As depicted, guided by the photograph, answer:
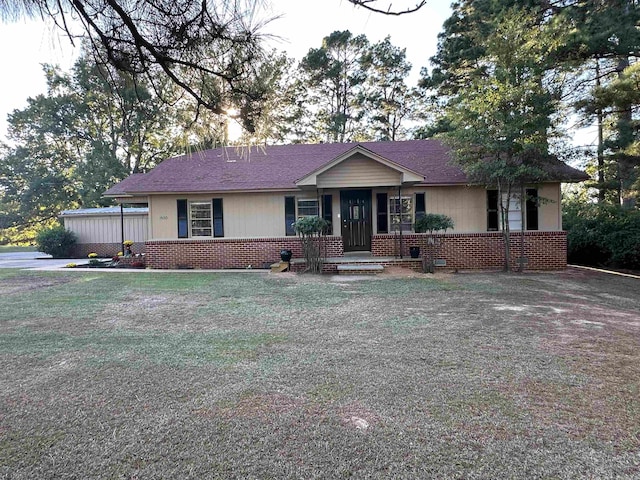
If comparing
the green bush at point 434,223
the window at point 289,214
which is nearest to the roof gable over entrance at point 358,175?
the green bush at point 434,223

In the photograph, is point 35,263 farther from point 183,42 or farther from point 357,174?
point 183,42

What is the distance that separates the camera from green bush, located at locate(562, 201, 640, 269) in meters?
11.2

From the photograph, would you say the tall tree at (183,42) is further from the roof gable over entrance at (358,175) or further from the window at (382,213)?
the window at (382,213)

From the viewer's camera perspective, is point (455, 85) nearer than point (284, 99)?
No

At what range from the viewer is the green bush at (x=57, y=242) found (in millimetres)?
Answer: 17250

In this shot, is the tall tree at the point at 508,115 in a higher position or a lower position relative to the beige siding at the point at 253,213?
higher

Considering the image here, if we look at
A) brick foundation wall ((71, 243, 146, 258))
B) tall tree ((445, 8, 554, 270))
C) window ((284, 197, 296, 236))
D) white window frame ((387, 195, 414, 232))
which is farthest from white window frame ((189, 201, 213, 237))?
tall tree ((445, 8, 554, 270))

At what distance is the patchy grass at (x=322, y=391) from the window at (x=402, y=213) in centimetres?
611

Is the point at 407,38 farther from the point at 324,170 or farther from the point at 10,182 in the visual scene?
the point at 10,182

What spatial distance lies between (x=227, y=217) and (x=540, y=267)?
33.3 ft

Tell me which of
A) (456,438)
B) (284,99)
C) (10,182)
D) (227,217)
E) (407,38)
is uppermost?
(10,182)

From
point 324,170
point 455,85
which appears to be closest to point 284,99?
point 324,170

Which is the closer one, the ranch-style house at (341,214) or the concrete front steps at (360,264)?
the concrete front steps at (360,264)

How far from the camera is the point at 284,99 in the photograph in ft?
13.7
